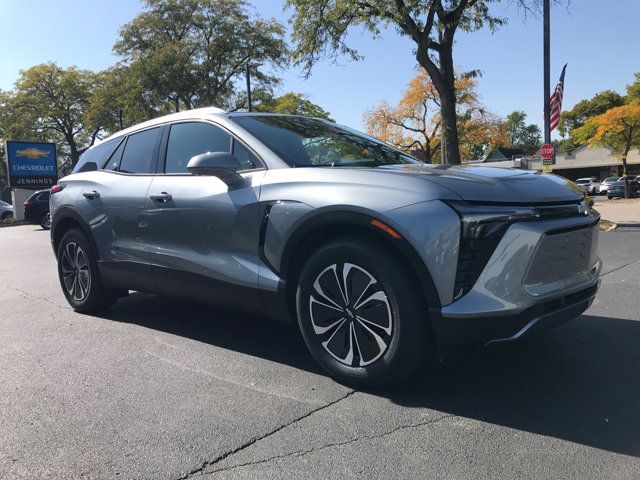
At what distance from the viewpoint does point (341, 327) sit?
10.8 ft

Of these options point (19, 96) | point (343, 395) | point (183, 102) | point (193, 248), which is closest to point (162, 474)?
point (343, 395)

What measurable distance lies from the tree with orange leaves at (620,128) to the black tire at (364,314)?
3501 cm

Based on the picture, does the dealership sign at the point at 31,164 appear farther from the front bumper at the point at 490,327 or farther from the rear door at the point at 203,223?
the front bumper at the point at 490,327

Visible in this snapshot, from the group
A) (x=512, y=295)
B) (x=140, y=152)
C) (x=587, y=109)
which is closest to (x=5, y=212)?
(x=140, y=152)

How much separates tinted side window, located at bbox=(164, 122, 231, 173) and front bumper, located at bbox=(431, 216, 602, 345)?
6.86 ft

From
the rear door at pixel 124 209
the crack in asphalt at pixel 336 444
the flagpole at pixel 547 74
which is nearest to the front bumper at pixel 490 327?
the crack in asphalt at pixel 336 444

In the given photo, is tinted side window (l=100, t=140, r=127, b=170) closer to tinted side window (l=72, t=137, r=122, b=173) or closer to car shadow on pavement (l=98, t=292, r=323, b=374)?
tinted side window (l=72, t=137, r=122, b=173)

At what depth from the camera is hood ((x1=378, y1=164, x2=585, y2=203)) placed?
2928mm

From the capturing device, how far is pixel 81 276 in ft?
17.6

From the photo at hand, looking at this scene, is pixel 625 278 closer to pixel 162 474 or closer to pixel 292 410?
pixel 292 410

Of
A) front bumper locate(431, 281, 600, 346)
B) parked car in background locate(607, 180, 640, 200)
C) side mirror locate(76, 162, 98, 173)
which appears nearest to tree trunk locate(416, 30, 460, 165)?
side mirror locate(76, 162, 98, 173)

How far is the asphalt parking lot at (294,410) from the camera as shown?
252 centimetres

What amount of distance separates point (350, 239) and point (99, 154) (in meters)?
3.35

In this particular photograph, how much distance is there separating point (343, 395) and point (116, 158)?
3.23 metres
